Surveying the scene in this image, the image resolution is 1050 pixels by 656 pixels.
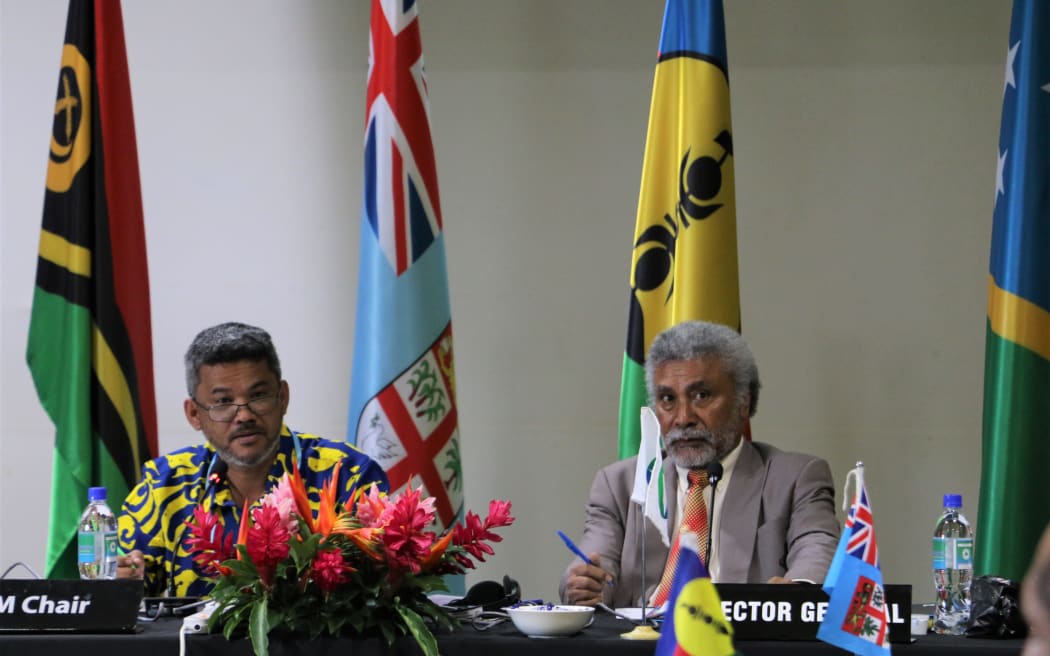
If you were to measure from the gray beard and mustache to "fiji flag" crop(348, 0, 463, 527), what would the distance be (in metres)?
0.98

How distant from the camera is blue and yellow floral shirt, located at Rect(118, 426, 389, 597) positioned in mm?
2809

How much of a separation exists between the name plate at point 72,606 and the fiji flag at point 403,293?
5.01 ft

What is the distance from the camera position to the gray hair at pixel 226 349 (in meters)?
2.88

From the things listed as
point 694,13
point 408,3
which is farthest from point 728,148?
point 408,3

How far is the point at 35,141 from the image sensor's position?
4332 millimetres

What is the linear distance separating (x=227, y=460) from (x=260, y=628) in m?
0.97

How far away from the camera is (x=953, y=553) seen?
243 centimetres

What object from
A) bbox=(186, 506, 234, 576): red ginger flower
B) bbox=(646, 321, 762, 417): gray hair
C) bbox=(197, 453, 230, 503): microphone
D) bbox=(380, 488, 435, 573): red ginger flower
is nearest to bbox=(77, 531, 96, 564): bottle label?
bbox=(197, 453, 230, 503): microphone

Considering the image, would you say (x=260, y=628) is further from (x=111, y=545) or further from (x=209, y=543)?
(x=111, y=545)

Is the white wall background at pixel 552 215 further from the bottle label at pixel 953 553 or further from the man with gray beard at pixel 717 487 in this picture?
the bottle label at pixel 953 553

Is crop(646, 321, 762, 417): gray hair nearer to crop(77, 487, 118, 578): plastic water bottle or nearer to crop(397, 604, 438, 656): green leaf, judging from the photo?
crop(397, 604, 438, 656): green leaf

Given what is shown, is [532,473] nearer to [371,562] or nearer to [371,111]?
[371,111]

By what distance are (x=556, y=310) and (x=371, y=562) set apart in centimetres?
227

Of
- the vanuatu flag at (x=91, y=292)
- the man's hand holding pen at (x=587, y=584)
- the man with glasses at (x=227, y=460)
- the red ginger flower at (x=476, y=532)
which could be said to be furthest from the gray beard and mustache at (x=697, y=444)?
the vanuatu flag at (x=91, y=292)
